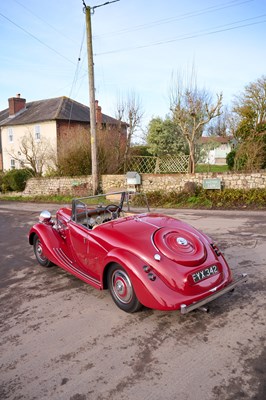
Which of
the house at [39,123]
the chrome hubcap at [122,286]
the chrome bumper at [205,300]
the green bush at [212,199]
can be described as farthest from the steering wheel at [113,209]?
the house at [39,123]

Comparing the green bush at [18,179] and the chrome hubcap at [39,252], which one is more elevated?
the green bush at [18,179]

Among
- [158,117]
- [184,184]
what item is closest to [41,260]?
[184,184]

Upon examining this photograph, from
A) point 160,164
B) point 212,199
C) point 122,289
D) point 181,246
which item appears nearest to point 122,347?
point 122,289

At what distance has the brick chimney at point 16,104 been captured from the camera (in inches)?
1254

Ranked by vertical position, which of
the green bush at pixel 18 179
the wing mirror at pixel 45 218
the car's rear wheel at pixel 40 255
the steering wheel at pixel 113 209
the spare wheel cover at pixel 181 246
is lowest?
the car's rear wheel at pixel 40 255

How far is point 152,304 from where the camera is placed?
334 cm

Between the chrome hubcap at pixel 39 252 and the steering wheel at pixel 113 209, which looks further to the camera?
the chrome hubcap at pixel 39 252

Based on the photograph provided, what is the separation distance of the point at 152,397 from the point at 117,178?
13.1 m

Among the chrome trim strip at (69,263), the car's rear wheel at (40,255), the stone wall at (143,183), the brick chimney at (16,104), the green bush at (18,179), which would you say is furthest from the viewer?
the brick chimney at (16,104)

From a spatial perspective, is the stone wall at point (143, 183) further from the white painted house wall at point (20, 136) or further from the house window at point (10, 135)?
the house window at point (10, 135)

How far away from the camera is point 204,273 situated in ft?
11.7

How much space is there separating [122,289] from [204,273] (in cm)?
98

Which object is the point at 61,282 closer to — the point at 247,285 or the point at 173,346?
the point at 173,346

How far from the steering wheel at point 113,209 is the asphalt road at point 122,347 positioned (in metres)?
1.21
